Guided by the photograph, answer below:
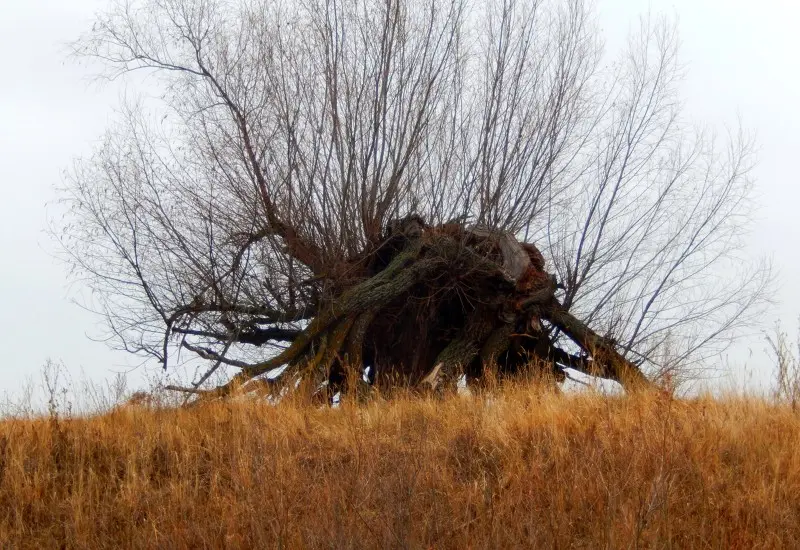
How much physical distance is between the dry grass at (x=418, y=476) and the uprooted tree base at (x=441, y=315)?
2808 millimetres

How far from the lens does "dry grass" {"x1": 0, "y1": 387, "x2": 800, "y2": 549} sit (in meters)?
5.60

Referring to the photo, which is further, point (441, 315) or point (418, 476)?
point (441, 315)

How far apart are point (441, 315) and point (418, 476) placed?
7.08 m

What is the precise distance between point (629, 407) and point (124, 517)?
4.58 metres

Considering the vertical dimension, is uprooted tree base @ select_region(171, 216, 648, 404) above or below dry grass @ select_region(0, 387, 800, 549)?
above

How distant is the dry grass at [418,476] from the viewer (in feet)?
18.4

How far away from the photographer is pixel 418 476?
21.4 ft

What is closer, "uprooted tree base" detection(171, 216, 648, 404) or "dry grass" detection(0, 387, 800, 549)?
"dry grass" detection(0, 387, 800, 549)

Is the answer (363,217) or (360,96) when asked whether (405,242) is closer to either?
(363,217)

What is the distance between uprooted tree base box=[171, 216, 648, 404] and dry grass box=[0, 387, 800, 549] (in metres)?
2.81

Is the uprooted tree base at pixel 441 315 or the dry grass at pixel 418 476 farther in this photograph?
the uprooted tree base at pixel 441 315

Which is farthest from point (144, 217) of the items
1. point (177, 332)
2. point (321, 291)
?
point (321, 291)

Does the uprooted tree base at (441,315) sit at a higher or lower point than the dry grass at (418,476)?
higher

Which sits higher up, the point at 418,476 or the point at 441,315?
the point at 441,315
